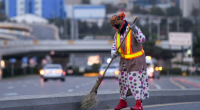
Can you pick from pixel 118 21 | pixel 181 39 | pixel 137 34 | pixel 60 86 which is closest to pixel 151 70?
pixel 181 39

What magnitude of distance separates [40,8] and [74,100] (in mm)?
132983

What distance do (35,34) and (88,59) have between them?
59.7 ft

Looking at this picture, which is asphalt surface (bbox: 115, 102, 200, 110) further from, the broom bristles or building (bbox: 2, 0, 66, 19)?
building (bbox: 2, 0, 66, 19)

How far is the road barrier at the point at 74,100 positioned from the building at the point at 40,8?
126 m

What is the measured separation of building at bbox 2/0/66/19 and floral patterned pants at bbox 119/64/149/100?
12743 centimetres

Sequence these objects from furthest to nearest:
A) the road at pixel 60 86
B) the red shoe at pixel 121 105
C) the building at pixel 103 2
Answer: the building at pixel 103 2 → the road at pixel 60 86 → the red shoe at pixel 121 105

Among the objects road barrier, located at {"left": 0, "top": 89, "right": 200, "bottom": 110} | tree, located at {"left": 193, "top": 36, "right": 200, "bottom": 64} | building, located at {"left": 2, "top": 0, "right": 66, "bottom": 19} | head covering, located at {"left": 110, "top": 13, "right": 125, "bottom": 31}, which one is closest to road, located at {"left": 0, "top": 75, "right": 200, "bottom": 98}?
road barrier, located at {"left": 0, "top": 89, "right": 200, "bottom": 110}

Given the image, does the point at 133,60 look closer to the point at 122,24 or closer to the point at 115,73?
the point at 122,24

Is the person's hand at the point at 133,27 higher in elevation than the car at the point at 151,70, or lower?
higher

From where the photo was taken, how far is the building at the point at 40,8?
13750 centimetres

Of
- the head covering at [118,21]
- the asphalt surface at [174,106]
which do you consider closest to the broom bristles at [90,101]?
the asphalt surface at [174,106]

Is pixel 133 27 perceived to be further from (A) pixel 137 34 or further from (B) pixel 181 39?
(B) pixel 181 39

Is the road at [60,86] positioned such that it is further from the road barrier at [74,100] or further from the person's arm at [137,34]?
the person's arm at [137,34]

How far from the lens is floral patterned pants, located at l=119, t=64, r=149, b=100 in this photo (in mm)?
8242
